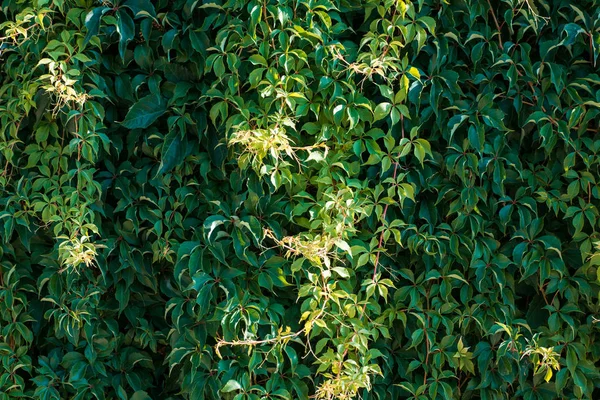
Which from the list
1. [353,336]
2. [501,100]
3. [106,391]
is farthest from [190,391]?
[501,100]

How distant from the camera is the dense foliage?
7.63 ft

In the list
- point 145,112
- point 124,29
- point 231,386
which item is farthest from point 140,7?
point 231,386

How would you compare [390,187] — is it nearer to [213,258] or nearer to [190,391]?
[213,258]

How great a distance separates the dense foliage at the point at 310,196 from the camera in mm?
2326

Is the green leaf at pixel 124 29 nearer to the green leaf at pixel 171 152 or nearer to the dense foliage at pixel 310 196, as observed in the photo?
the dense foliage at pixel 310 196

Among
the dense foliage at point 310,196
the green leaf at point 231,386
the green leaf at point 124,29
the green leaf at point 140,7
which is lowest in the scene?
the green leaf at point 231,386

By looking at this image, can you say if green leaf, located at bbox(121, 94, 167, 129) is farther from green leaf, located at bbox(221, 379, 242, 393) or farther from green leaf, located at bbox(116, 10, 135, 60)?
green leaf, located at bbox(221, 379, 242, 393)

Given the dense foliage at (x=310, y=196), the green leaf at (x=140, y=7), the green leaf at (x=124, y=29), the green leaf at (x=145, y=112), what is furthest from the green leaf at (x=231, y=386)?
the green leaf at (x=140, y=7)

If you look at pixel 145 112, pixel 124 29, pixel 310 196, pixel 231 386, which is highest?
pixel 124 29

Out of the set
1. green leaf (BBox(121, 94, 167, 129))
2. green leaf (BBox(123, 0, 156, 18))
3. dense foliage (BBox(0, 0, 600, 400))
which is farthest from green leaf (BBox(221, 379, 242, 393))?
green leaf (BBox(123, 0, 156, 18))

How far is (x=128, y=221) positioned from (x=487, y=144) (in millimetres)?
1199

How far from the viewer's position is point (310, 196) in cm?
234

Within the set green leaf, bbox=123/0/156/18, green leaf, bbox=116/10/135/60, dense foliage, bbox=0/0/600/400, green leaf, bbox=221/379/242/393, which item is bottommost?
green leaf, bbox=221/379/242/393

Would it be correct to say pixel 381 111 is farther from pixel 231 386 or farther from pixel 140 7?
pixel 231 386
